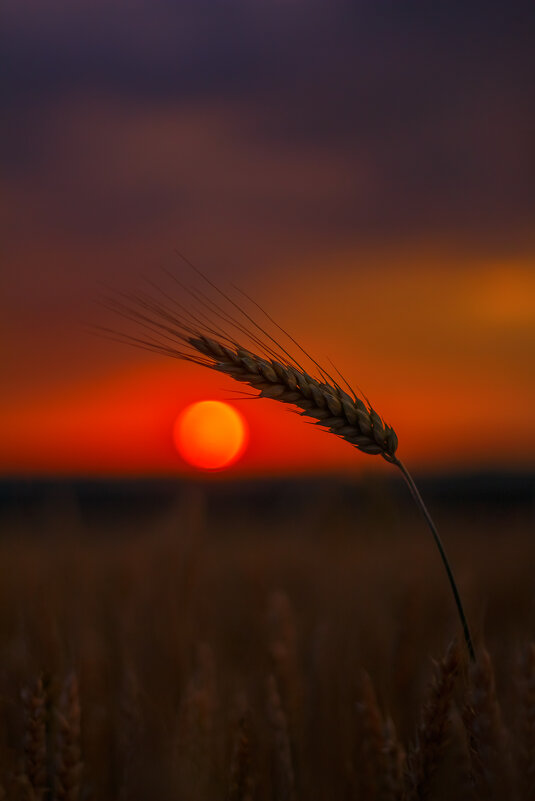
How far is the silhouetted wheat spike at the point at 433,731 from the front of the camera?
144 centimetres

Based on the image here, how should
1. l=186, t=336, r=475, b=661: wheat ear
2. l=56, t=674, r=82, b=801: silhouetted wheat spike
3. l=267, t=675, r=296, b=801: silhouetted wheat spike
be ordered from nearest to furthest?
1. l=186, t=336, r=475, b=661: wheat ear
2. l=56, t=674, r=82, b=801: silhouetted wheat spike
3. l=267, t=675, r=296, b=801: silhouetted wheat spike

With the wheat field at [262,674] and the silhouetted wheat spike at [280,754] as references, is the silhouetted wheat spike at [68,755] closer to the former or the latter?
the wheat field at [262,674]

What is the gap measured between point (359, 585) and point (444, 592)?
767mm

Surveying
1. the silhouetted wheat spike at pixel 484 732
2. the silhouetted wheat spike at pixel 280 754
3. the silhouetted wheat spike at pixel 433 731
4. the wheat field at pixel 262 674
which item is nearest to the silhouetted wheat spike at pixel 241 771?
the wheat field at pixel 262 674

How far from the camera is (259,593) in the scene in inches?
147

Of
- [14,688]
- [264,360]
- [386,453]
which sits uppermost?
[264,360]

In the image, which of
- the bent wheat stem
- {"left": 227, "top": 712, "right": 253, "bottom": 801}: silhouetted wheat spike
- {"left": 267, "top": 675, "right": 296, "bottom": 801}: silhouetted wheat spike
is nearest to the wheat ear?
the bent wheat stem

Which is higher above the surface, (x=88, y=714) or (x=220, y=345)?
(x=220, y=345)

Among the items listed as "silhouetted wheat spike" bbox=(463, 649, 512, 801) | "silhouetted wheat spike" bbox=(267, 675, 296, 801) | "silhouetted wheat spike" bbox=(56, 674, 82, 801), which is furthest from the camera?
"silhouetted wheat spike" bbox=(267, 675, 296, 801)

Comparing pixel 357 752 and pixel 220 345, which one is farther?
pixel 357 752

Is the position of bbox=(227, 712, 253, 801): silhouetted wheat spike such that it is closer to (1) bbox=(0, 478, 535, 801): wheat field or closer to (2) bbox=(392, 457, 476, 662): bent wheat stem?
(1) bbox=(0, 478, 535, 801): wheat field

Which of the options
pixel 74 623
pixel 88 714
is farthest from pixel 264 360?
pixel 74 623

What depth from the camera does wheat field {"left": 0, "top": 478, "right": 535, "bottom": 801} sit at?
4.78 ft

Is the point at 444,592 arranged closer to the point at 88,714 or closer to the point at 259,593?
the point at 259,593
